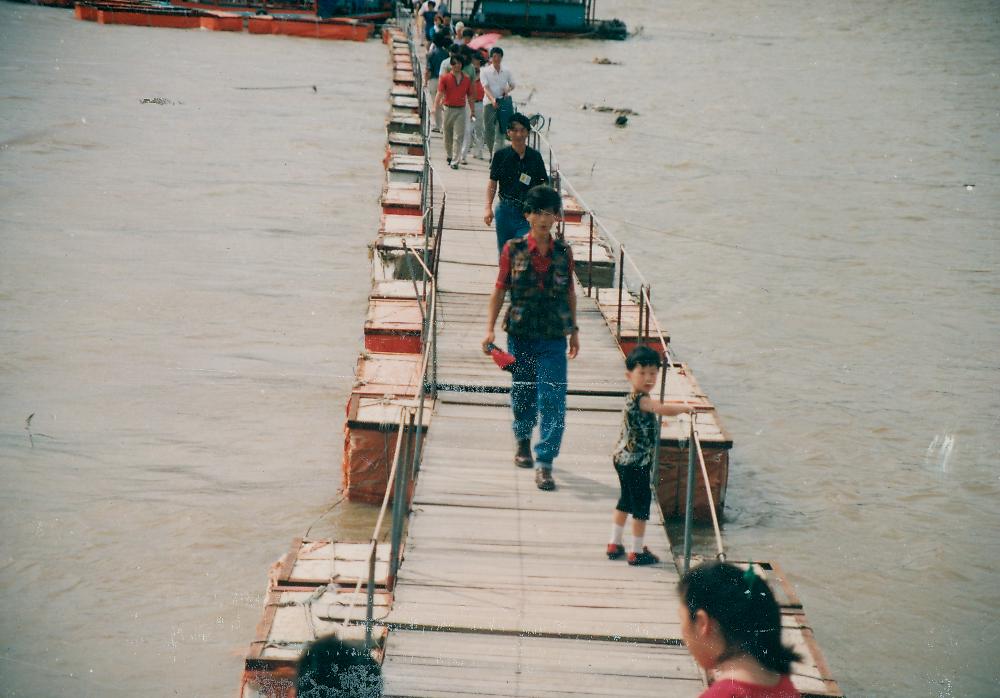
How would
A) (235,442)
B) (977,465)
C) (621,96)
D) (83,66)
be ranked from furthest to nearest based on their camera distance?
1. (621,96)
2. (83,66)
3. (977,465)
4. (235,442)

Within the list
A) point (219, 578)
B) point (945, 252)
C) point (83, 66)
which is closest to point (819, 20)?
point (83, 66)

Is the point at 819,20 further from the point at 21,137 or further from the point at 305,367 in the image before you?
the point at 305,367

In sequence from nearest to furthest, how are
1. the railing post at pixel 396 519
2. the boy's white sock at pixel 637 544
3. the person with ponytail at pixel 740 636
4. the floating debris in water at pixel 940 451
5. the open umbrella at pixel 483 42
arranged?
1. the person with ponytail at pixel 740 636
2. the railing post at pixel 396 519
3. the boy's white sock at pixel 637 544
4. the floating debris in water at pixel 940 451
5. the open umbrella at pixel 483 42

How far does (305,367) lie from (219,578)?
4.09 metres

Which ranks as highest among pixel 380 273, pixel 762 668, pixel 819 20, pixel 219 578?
pixel 819 20

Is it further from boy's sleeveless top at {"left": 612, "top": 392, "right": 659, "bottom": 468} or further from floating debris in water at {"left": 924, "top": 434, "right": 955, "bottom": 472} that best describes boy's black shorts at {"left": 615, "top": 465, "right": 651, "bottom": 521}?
floating debris in water at {"left": 924, "top": 434, "right": 955, "bottom": 472}

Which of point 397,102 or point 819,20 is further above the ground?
point 819,20

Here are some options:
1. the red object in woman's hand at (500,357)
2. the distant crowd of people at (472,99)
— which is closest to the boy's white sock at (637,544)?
the red object in woman's hand at (500,357)

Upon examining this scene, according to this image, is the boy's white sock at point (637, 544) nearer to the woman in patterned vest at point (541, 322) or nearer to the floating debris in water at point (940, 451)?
the woman in patterned vest at point (541, 322)

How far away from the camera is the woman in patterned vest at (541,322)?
20.2 feet

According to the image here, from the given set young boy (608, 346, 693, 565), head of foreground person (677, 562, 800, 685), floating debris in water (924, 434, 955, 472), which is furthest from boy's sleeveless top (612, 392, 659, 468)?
floating debris in water (924, 434, 955, 472)

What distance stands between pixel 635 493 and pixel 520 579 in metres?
0.75

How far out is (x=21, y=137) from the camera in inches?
863

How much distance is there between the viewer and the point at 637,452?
5.47m
